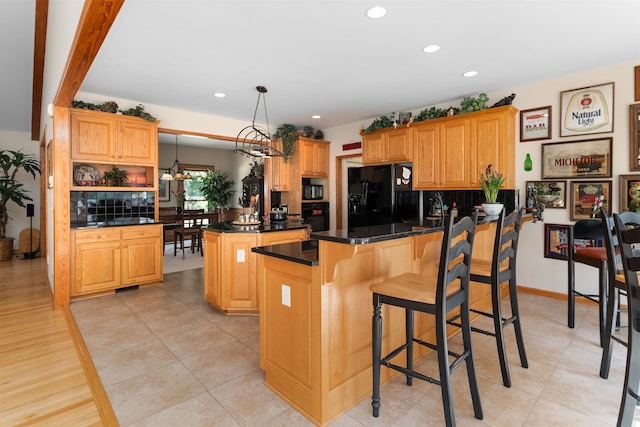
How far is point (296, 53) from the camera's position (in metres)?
3.15

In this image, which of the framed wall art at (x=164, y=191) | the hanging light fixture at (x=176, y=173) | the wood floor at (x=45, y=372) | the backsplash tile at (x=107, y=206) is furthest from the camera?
the framed wall art at (x=164, y=191)

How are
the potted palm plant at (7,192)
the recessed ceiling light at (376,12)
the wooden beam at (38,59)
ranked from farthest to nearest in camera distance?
1. the potted palm plant at (7,192)
2. the wooden beam at (38,59)
3. the recessed ceiling light at (376,12)

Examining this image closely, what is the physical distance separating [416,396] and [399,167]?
11.4ft

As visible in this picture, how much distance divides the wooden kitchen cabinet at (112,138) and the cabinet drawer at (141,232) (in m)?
0.90

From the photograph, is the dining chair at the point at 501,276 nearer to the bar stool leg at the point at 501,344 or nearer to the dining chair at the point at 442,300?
the bar stool leg at the point at 501,344

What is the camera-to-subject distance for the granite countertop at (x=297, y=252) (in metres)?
1.73

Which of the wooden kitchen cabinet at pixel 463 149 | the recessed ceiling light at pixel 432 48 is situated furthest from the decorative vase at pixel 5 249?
the recessed ceiling light at pixel 432 48

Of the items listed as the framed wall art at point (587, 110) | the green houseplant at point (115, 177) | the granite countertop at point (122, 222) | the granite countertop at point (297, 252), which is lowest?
the granite countertop at point (297, 252)

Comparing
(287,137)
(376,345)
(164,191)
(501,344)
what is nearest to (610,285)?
(501,344)

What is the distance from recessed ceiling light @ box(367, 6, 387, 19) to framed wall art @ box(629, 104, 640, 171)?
2.96 m

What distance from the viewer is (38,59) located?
454cm

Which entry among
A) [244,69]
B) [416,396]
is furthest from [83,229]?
[416,396]

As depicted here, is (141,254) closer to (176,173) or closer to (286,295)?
(286,295)

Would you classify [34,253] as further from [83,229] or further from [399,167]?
[399,167]
